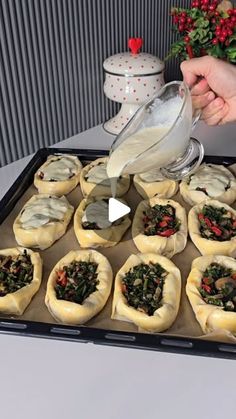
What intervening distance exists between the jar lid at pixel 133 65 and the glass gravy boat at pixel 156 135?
42 centimetres

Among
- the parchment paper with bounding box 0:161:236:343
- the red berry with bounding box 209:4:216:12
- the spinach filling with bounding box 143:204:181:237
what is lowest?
the parchment paper with bounding box 0:161:236:343

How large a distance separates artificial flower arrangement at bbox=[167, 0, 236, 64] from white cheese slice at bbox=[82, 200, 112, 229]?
59cm

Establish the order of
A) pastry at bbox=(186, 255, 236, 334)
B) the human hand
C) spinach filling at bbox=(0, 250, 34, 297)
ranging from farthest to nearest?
the human hand, spinach filling at bbox=(0, 250, 34, 297), pastry at bbox=(186, 255, 236, 334)

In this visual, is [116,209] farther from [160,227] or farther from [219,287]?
[219,287]

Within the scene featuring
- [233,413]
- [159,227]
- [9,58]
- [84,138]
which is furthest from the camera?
[84,138]

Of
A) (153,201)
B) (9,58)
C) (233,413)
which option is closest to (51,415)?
(233,413)

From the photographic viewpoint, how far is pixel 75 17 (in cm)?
159

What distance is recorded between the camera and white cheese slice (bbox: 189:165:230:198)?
4.45ft

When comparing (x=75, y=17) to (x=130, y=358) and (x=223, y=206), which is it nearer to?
(x=223, y=206)

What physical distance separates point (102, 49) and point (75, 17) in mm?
187

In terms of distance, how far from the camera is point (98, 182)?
1.40m

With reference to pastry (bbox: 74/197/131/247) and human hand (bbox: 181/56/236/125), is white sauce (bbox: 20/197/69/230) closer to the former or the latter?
pastry (bbox: 74/197/131/247)

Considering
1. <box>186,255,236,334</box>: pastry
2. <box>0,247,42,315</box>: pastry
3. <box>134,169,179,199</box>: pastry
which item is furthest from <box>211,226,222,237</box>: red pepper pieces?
<box>0,247,42,315</box>: pastry

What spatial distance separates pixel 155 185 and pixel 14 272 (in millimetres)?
497
